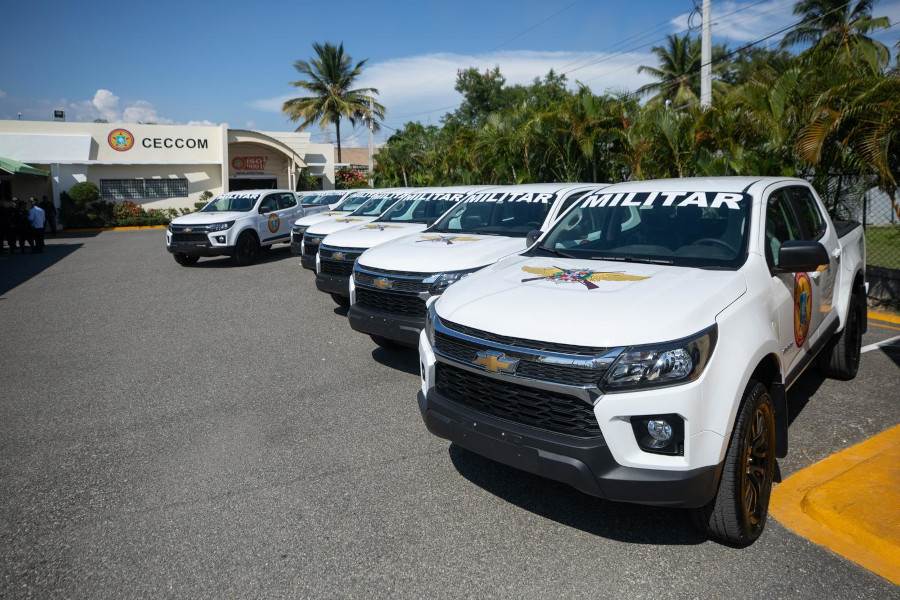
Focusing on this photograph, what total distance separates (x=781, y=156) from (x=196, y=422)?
10.0 metres

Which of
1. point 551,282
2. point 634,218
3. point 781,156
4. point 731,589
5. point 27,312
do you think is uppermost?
point 781,156

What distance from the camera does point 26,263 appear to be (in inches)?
639

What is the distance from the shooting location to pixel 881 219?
11586mm

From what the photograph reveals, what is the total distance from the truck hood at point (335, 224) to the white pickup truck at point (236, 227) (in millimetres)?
3118

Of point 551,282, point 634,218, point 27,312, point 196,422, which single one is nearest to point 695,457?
point 551,282

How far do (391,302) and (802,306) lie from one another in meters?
3.35

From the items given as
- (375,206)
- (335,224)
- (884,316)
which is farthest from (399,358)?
(375,206)

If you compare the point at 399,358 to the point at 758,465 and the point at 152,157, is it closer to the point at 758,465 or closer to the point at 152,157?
the point at 758,465

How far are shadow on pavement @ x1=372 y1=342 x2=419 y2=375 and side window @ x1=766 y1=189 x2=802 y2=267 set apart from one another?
3.33m

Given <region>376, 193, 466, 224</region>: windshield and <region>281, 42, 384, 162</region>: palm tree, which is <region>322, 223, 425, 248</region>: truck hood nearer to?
<region>376, 193, 466, 224</region>: windshield

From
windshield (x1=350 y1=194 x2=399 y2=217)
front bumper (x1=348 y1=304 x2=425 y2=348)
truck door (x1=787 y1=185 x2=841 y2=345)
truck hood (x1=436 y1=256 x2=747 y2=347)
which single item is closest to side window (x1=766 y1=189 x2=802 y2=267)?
truck door (x1=787 y1=185 x2=841 y2=345)

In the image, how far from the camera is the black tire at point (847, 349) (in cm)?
530

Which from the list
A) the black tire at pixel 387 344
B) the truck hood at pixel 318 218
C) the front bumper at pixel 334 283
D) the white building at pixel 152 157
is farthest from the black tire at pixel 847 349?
the white building at pixel 152 157

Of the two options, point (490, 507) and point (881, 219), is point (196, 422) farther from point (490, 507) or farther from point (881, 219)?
point (881, 219)
